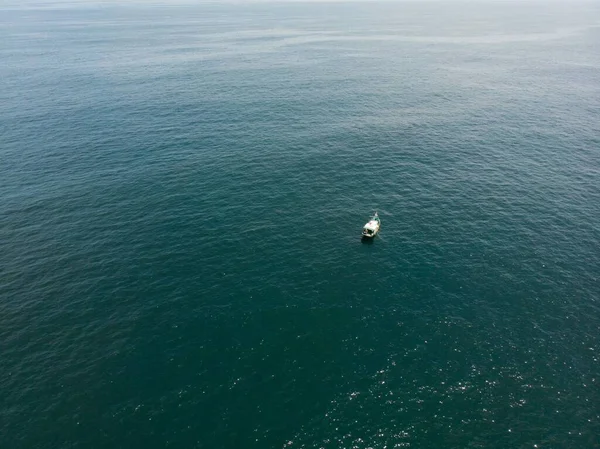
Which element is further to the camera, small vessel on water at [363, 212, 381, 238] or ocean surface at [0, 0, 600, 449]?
small vessel on water at [363, 212, 381, 238]

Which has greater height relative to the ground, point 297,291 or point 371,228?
point 371,228

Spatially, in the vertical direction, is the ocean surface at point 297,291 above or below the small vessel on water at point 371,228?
below

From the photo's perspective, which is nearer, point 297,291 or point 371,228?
point 297,291

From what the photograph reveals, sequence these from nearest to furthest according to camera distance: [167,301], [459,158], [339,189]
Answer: [167,301], [339,189], [459,158]

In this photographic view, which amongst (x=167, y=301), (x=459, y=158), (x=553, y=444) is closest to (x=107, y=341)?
(x=167, y=301)

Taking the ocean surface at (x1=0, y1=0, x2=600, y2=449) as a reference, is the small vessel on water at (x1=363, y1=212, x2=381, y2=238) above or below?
above

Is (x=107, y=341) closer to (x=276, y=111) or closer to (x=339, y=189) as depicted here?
(x=339, y=189)

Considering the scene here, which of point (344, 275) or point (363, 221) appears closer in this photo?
point (344, 275)

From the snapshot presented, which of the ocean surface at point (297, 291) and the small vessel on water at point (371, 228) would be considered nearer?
the ocean surface at point (297, 291)

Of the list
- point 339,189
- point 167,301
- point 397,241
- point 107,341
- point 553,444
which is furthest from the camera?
point 339,189
